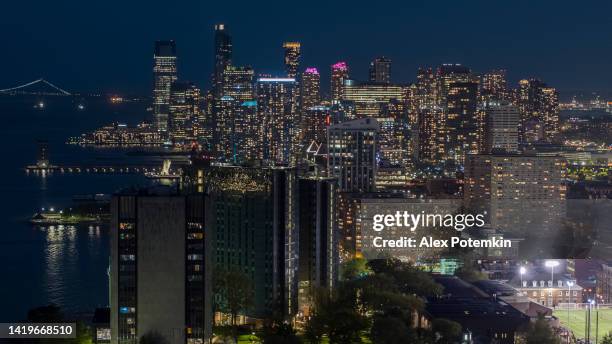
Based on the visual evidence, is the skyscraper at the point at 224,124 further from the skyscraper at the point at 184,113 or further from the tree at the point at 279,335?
the tree at the point at 279,335

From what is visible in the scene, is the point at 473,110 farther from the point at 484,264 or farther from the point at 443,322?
the point at 443,322

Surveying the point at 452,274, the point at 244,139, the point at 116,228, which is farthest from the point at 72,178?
the point at 116,228

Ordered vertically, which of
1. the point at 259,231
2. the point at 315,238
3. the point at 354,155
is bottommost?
the point at 315,238

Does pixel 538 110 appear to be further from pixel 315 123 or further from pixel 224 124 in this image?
pixel 224 124

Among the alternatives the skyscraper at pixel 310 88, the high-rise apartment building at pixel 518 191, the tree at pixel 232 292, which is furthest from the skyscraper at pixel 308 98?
the tree at pixel 232 292

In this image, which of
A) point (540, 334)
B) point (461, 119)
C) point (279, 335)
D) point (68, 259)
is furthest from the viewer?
point (461, 119)

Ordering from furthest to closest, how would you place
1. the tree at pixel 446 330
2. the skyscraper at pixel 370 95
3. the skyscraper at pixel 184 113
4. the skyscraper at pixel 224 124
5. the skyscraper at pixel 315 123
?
the skyscraper at pixel 184 113 → the skyscraper at pixel 370 95 → the skyscraper at pixel 224 124 → the skyscraper at pixel 315 123 → the tree at pixel 446 330

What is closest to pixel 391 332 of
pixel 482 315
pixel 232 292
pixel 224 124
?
pixel 482 315
